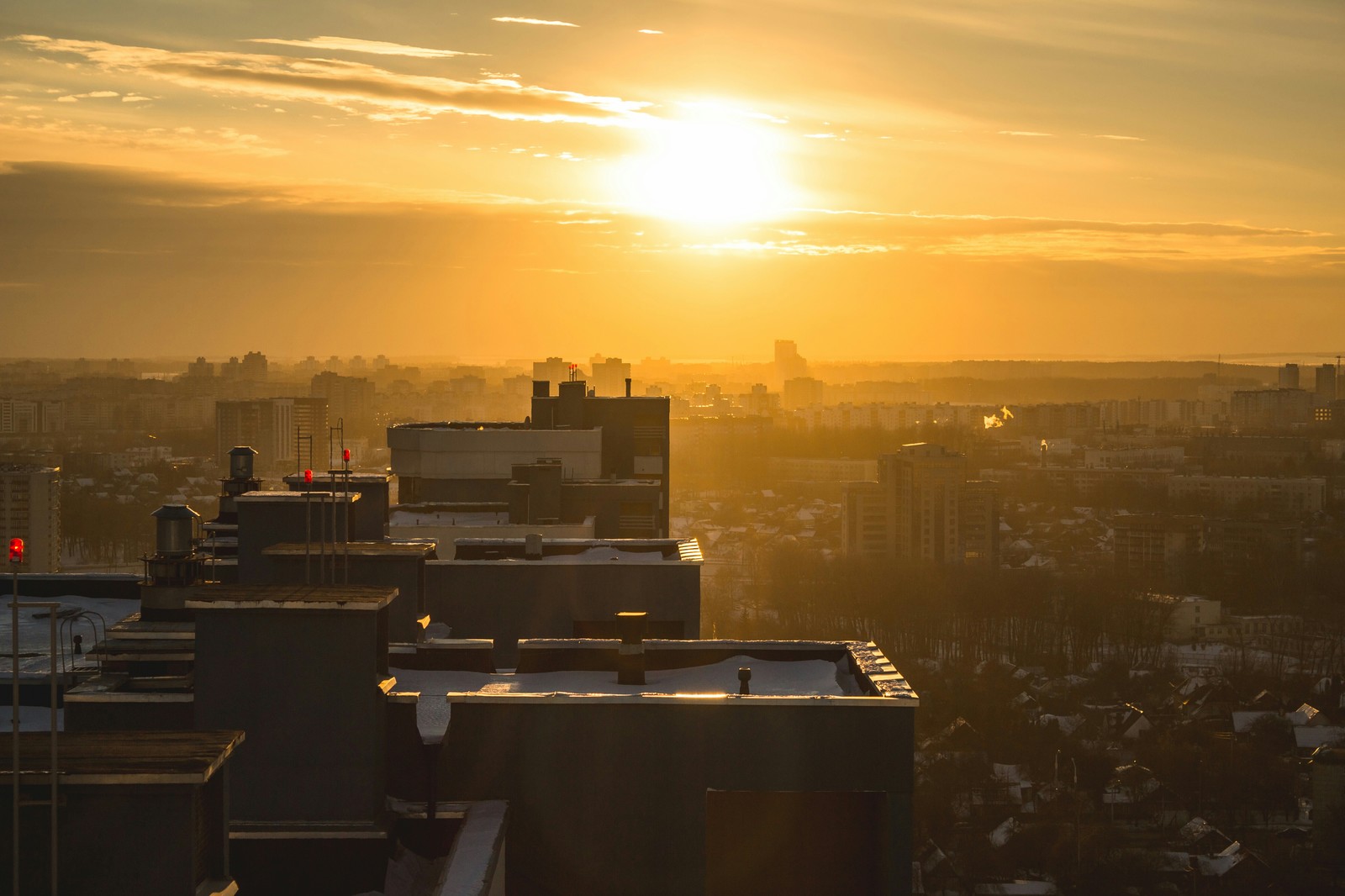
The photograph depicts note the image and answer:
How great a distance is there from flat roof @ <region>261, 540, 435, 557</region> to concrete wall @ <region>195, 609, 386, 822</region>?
2.23 m

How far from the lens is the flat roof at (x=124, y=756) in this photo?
6.20 metres

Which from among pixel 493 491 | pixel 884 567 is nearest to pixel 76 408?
pixel 884 567

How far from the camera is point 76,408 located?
12862cm

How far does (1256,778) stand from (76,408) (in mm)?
116442

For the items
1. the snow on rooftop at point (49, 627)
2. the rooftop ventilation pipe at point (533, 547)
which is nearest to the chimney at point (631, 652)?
the snow on rooftop at point (49, 627)

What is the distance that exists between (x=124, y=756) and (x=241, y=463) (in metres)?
8.34

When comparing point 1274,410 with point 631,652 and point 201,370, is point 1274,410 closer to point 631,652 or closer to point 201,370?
point 201,370

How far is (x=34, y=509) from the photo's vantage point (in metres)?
49.6

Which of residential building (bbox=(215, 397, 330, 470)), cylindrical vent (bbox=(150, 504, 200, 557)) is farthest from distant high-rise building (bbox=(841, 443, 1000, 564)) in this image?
cylindrical vent (bbox=(150, 504, 200, 557))

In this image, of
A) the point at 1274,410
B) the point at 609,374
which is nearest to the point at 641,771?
the point at 609,374

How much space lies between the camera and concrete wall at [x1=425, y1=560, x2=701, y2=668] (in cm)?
1591

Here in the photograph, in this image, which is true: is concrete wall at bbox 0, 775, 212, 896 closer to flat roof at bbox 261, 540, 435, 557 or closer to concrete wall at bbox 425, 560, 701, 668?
flat roof at bbox 261, 540, 435, 557

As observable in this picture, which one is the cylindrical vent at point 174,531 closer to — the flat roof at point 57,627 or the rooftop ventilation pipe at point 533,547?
the flat roof at point 57,627

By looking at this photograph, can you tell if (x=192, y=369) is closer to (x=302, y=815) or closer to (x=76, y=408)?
(x=76, y=408)
